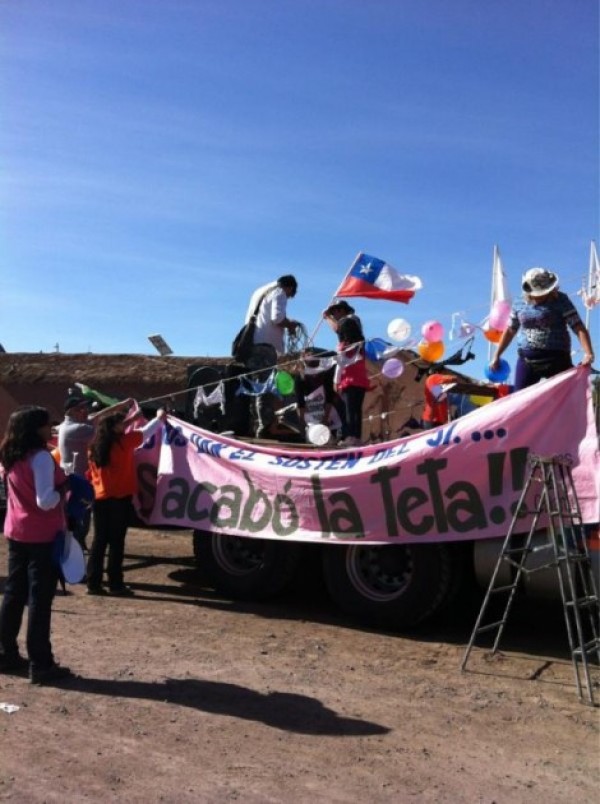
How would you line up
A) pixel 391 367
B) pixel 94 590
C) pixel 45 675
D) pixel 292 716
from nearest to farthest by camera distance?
pixel 292 716, pixel 45 675, pixel 94 590, pixel 391 367

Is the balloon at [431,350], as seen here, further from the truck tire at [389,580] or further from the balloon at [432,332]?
the truck tire at [389,580]

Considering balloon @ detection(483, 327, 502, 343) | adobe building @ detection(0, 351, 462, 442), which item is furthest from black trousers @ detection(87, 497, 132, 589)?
adobe building @ detection(0, 351, 462, 442)

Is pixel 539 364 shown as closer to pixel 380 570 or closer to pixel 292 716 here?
pixel 380 570

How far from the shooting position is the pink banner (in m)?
6.04

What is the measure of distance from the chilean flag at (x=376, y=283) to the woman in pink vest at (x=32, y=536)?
432 cm

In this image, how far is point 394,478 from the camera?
6.69 metres

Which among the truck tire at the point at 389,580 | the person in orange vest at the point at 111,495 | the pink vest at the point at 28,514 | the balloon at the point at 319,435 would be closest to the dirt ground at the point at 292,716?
the truck tire at the point at 389,580

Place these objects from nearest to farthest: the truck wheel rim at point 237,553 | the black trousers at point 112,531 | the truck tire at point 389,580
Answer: the truck tire at point 389,580 < the truck wheel rim at point 237,553 < the black trousers at point 112,531

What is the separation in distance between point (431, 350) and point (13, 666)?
512cm

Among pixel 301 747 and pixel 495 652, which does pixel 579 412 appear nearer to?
pixel 495 652

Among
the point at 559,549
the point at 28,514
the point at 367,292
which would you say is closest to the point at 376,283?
the point at 367,292

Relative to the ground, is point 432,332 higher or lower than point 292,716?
higher

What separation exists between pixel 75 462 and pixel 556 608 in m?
5.12

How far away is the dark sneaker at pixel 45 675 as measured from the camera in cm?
532
